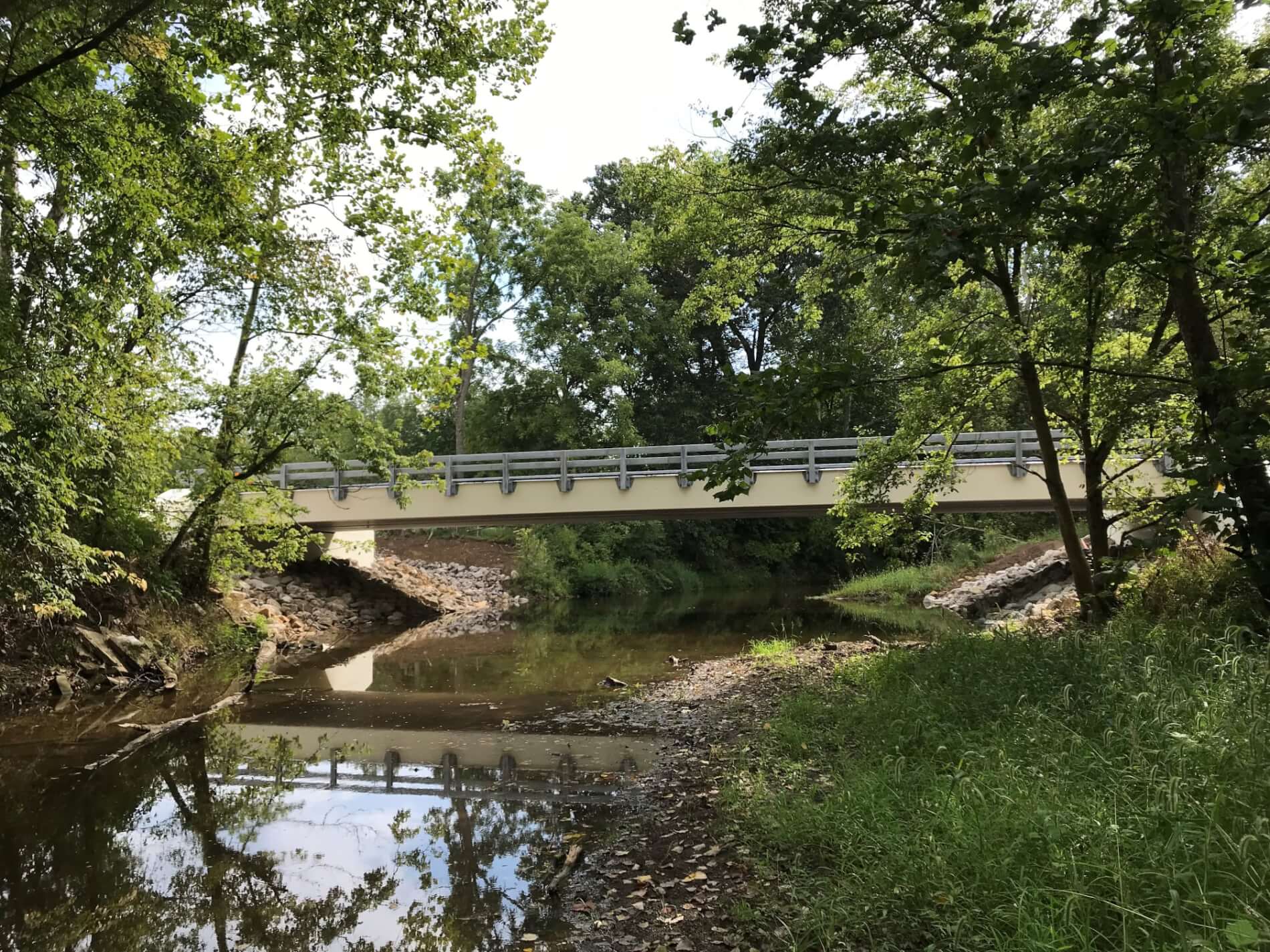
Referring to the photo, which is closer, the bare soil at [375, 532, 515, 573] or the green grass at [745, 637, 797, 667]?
the green grass at [745, 637, 797, 667]

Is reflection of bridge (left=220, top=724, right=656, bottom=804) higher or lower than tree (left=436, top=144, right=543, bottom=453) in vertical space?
lower

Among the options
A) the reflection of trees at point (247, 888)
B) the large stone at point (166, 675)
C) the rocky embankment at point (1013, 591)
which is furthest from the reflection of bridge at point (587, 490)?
the reflection of trees at point (247, 888)

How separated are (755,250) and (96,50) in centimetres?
698

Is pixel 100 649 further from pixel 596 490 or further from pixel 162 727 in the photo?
pixel 596 490

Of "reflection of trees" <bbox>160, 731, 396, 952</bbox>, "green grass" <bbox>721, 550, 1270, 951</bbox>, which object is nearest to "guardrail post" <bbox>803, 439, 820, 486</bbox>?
"green grass" <bbox>721, 550, 1270, 951</bbox>

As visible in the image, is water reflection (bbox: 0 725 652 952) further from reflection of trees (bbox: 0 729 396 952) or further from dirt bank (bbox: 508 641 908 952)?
dirt bank (bbox: 508 641 908 952)

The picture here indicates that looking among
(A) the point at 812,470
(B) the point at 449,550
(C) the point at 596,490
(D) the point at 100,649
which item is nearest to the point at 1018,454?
(A) the point at 812,470

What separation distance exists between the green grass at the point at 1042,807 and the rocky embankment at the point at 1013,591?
37.6ft

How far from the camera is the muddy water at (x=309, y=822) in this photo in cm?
421

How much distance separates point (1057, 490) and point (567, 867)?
7539 millimetres

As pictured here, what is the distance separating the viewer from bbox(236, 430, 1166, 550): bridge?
1769 cm

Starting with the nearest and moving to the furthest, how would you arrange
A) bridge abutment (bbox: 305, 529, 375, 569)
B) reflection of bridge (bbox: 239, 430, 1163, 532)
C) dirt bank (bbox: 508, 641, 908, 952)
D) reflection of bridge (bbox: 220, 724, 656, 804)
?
dirt bank (bbox: 508, 641, 908, 952)
reflection of bridge (bbox: 220, 724, 656, 804)
reflection of bridge (bbox: 239, 430, 1163, 532)
bridge abutment (bbox: 305, 529, 375, 569)

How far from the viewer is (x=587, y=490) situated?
19.3m

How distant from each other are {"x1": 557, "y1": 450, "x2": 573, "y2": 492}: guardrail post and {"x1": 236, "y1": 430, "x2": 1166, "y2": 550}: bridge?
24mm
